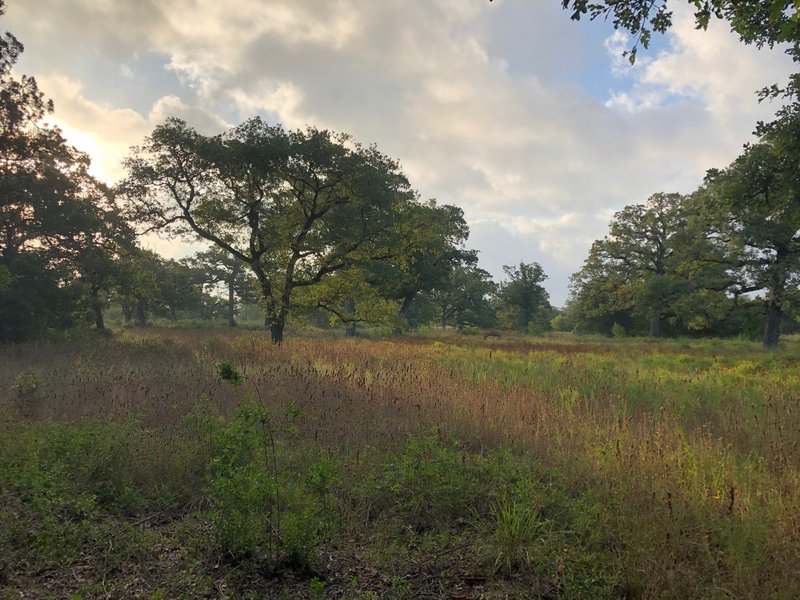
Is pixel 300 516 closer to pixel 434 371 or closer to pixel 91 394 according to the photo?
pixel 91 394

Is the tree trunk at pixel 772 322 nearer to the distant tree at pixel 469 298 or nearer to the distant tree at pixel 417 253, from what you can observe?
the distant tree at pixel 417 253

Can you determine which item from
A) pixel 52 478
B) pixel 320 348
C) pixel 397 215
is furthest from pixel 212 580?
pixel 397 215

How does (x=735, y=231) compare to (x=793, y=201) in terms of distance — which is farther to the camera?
(x=735, y=231)

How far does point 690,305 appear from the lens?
29.2 m

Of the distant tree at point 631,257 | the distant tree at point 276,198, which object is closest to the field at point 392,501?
the distant tree at point 276,198

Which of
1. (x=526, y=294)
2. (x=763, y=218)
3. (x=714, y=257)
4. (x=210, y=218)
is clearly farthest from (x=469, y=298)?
(x=210, y=218)

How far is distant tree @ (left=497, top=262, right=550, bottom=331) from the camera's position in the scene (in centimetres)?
5372

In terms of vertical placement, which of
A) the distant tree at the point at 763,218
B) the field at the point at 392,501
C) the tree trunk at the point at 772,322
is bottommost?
the field at the point at 392,501

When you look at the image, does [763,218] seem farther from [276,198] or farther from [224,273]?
[224,273]

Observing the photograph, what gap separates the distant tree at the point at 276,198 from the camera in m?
17.8

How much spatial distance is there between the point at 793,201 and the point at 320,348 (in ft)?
44.9

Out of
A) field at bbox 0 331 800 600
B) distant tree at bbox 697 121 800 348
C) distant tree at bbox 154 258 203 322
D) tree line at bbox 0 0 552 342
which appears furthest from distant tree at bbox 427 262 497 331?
field at bbox 0 331 800 600

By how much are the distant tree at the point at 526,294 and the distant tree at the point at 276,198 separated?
37031 millimetres

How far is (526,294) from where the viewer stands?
5366 cm
